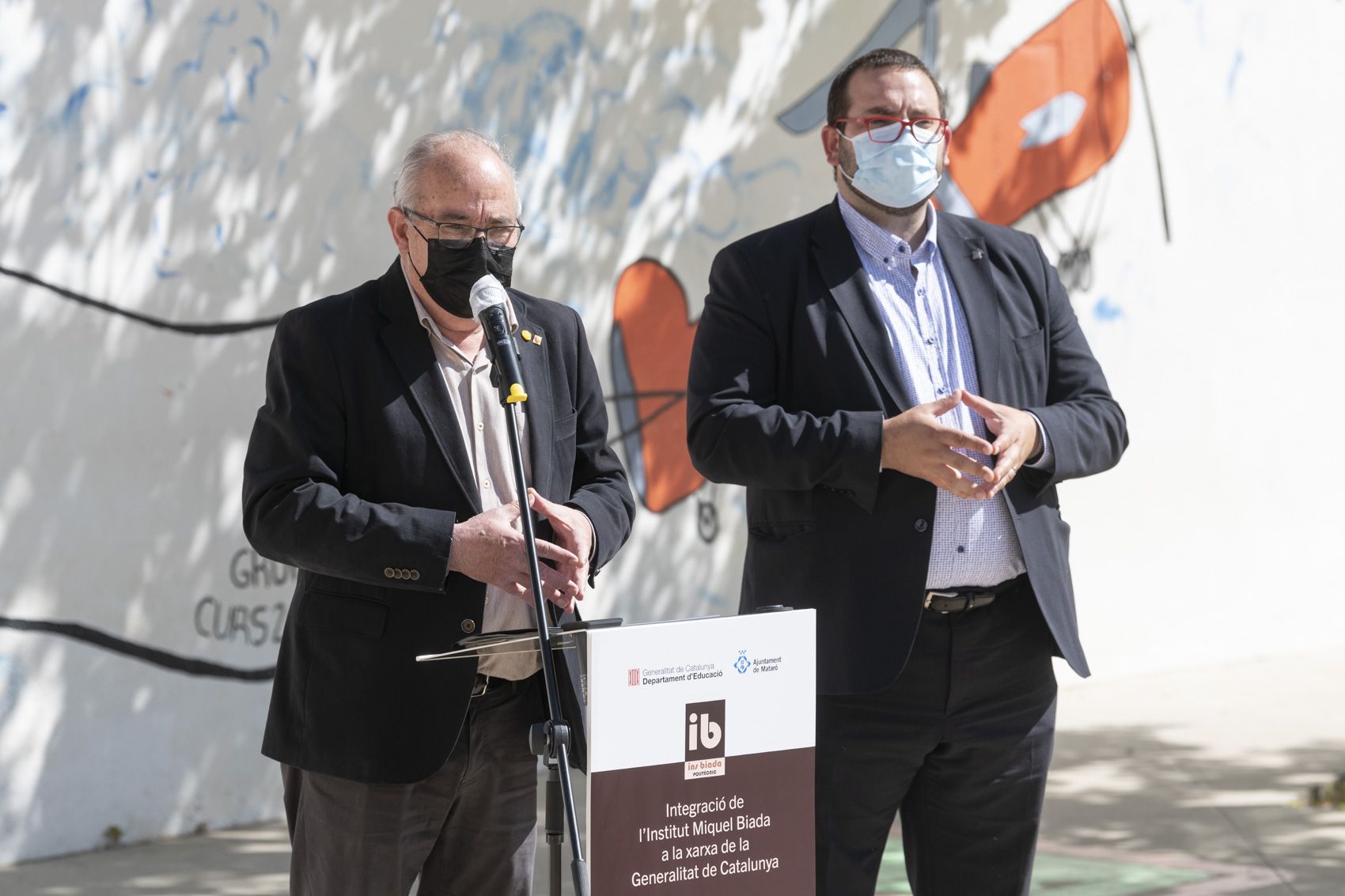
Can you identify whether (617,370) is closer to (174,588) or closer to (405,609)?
(174,588)

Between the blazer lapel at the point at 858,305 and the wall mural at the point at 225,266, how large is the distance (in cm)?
298

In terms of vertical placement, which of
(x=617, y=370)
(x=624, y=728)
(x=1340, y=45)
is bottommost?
(x=624, y=728)

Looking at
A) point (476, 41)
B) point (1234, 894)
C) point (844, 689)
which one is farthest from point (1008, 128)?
point (844, 689)

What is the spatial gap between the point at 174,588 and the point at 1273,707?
5.28 m

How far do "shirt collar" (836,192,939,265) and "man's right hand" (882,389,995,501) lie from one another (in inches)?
17.4

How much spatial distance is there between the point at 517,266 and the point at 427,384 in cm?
358

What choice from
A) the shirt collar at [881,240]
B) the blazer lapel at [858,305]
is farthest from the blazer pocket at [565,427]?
the shirt collar at [881,240]

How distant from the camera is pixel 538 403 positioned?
3287mm

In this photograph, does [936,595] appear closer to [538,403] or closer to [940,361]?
[940,361]

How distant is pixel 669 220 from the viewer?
7.27 m

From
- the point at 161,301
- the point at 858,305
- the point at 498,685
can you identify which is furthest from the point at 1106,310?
the point at 498,685

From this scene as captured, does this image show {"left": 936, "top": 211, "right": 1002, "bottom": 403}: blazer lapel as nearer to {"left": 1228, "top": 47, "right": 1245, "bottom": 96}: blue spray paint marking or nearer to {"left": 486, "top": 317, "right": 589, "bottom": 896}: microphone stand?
{"left": 486, "top": 317, "right": 589, "bottom": 896}: microphone stand

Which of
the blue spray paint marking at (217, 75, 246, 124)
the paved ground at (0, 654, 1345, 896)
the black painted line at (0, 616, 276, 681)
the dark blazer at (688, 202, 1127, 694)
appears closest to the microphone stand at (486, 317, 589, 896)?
the dark blazer at (688, 202, 1127, 694)

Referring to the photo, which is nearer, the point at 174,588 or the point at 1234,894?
the point at 1234,894
